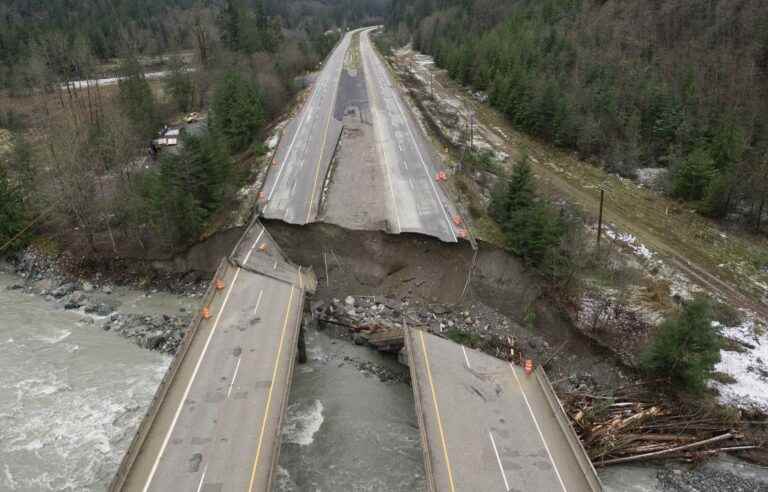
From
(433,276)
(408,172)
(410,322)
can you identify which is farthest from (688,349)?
(408,172)

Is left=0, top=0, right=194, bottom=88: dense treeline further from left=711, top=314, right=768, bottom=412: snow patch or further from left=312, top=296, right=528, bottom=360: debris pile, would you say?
left=711, top=314, right=768, bottom=412: snow patch

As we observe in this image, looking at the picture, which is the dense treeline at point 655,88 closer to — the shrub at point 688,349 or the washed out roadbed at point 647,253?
the washed out roadbed at point 647,253

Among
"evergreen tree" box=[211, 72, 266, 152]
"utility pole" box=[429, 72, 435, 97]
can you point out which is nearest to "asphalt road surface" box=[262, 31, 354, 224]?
"evergreen tree" box=[211, 72, 266, 152]

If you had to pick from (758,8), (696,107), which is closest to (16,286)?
(696,107)

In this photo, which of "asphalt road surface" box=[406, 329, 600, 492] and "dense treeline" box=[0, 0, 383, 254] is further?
"dense treeline" box=[0, 0, 383, 254]

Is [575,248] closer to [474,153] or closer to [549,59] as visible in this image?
[474,153]
